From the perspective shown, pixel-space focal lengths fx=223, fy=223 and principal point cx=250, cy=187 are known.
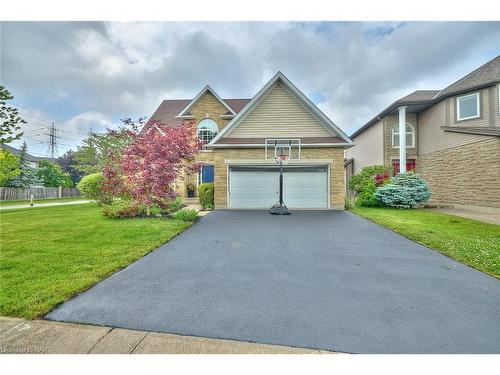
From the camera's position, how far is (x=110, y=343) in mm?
2385

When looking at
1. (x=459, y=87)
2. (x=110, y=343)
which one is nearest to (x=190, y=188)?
(x=110, y=343)

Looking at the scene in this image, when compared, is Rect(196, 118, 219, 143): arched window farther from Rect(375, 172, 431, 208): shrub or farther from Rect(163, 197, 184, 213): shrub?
Rect(375, 172, 431, 208): shrub

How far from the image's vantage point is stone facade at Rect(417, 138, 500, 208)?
11.4 metres

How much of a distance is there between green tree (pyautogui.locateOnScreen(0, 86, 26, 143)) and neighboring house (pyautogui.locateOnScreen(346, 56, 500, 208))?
59.9 feet

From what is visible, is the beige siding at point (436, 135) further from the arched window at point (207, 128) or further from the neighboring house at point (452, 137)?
the arched window at point (207, 128)

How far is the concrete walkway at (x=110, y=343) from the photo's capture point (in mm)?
2309

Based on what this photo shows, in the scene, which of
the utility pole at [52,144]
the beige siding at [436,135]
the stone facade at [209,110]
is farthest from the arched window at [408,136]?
the utility pole at [52,144]

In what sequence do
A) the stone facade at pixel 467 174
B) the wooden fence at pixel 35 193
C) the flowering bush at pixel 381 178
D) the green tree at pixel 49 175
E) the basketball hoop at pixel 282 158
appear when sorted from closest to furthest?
1. the basketball hoop at pixel 282 158
2. the stone facade at pixel 467 174
3. the flowering bush at pixel 381 178
4. the wooden fence at pixel 35 193
5. the green tree at pixel 49 175

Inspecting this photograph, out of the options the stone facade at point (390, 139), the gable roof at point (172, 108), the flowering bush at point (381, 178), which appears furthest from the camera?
the gable roof at point (172, 108)

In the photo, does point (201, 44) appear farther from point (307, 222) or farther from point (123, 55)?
point (307, 222)

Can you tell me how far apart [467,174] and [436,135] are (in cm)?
370

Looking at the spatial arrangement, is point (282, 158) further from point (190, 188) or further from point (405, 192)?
point (190, 188)

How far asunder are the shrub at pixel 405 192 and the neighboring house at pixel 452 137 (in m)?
2.18
